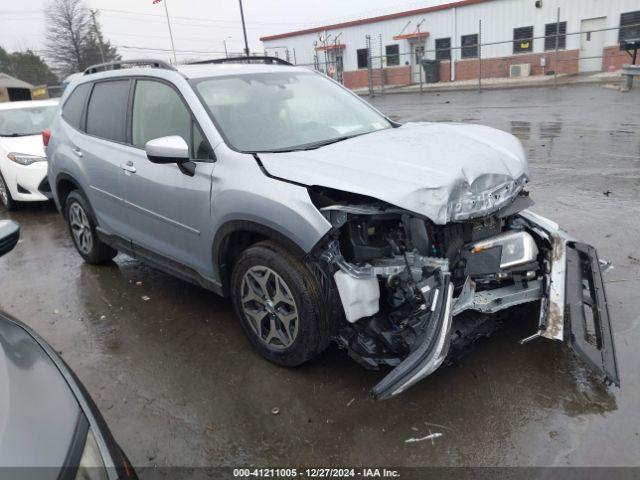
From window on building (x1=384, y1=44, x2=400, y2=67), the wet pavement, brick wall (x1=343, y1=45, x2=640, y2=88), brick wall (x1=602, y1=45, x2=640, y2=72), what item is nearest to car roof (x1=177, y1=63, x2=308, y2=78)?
the wet pavement

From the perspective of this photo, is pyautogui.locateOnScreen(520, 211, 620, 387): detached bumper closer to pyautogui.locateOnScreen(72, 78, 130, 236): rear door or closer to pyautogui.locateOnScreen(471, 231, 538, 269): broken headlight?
pyautogui.locateOnScreen(471, 231, 538, 269): broken headlight

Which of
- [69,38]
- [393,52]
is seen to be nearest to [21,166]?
[393,52]

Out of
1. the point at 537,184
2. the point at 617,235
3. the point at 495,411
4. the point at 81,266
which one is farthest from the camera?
the point at 537,184

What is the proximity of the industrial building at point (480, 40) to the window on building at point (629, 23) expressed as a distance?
1.6 inches

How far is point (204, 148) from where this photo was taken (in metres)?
3.41

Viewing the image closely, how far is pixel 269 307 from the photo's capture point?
10.3 feet

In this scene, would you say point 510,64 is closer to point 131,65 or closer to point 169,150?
point 131,65

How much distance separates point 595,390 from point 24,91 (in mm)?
26316

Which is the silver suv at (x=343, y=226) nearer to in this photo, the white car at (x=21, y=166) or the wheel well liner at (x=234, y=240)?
the wheel well liner at (x=234, y=240)

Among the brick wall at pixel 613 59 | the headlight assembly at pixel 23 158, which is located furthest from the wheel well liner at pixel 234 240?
the brick wall at pixel 613 59

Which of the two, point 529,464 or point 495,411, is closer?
point 529,464

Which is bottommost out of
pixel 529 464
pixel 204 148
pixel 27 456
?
Answer: pixel 529 464

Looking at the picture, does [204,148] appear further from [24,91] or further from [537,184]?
[24,91]

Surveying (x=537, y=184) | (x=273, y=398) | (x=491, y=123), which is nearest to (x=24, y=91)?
(x=491, y=123)
